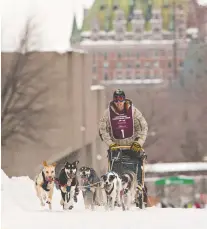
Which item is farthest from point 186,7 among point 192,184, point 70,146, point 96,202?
point 96,202

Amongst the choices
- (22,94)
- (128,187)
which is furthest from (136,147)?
(22,94)

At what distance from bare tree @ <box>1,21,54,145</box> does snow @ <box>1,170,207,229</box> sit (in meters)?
→ 4.58

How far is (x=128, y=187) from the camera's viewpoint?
492cm

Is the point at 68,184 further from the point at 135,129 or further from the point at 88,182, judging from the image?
the point at 135,129

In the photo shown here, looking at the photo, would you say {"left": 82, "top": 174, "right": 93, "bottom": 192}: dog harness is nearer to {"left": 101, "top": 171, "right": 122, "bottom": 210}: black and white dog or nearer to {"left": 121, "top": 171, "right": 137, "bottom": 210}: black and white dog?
{"left": 101, "top": 171, "right": 122, "bottom": 210}: black and white dog

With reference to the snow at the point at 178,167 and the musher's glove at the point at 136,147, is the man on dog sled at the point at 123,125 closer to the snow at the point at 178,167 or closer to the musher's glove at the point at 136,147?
the musher's glove at the point at 136,147

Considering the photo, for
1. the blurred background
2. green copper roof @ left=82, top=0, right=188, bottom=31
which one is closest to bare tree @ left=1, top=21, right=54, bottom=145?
the blurred background

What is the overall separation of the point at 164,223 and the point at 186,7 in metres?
20.4

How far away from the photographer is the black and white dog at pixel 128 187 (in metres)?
4.89

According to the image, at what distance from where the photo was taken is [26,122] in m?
11.5

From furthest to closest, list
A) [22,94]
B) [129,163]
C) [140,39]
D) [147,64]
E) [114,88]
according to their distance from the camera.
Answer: [140,39] < [147,64] < [114,88] < [22,94] < [129,163]

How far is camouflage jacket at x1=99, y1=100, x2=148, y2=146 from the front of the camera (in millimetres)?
4871

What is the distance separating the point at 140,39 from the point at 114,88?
33.0ft

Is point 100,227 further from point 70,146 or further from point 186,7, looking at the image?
point 186,7
